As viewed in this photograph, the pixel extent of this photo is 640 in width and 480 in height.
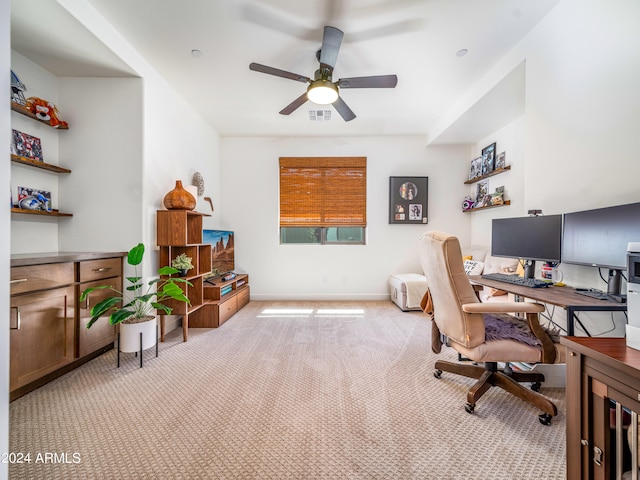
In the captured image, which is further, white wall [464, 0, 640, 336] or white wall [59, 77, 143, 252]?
white wall [59, 77, 143, 252]

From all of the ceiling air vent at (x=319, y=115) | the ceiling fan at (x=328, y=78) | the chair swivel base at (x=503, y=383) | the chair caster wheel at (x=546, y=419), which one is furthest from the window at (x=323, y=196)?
the chair caster wheel at (x=546, y=419)

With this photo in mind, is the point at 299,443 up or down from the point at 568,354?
down

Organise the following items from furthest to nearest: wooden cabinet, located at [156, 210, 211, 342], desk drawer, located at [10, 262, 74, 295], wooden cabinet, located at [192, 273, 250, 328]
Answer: wooden cabinet, located at [192, 273, 250, 328], wooden cabinet, located at [156, 210, 211, 342], desk drawer, located at [10, 262, 74, 295]

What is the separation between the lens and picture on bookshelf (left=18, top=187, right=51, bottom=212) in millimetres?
2160

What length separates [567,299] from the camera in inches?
58.6

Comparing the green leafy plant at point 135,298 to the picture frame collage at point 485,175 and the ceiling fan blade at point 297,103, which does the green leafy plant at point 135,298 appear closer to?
the ceiling fan blade at point 297,103

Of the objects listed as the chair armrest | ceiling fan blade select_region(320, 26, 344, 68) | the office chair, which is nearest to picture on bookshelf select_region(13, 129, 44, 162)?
ceiling fan blade select_region(320, 26, 344, 68)

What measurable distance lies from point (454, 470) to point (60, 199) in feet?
12.0

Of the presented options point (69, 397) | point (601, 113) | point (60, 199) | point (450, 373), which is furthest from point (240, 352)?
point (601, 113)

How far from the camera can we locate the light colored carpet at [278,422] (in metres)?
1.20

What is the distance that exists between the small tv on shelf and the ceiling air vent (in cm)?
207

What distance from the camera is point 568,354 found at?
3.20 ft

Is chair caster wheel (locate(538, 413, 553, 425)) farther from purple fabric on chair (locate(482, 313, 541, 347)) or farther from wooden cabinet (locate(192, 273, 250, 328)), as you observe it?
wooden cabinet (locate(192, 273, 250, 328))

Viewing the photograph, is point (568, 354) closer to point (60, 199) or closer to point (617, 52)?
point (617, 52)
